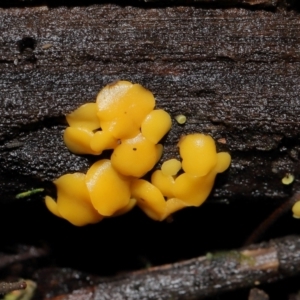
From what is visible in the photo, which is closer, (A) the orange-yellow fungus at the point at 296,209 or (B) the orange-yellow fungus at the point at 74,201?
(B) the orange-yellow fungus at the point at 74,201

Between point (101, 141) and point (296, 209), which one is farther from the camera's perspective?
point (296, 209)

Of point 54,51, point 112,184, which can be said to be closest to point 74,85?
point 54,51

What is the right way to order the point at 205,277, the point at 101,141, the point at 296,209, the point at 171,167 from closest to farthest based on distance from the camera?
the point at 101,141 < the point at 171,167 < the point at 296,209 < the point at 205,277

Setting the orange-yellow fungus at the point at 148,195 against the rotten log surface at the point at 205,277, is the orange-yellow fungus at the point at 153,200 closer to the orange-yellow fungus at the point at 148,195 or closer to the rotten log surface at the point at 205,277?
the orange-yellow fungus at the point at 148,195

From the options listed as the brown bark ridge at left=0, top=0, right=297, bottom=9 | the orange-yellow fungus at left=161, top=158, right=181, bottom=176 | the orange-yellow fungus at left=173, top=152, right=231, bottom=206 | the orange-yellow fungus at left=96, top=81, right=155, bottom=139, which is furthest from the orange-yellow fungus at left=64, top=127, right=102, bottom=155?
the brown bark ridge at left=0, top=0, right=297, bottom=9

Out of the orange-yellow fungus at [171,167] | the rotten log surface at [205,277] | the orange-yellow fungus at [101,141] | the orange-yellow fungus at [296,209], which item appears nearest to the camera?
the orange-yellow fungus at [101,141]

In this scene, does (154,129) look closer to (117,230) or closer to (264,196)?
(264,196)

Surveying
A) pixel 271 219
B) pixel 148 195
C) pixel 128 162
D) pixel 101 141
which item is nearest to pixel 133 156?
pixel 128 162

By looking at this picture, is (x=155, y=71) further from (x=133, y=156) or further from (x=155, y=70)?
(x=133, y=156)

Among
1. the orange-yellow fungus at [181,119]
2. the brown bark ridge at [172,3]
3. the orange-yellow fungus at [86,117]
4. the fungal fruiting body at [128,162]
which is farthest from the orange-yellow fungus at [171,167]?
the brown bark ridge at [172,3]
